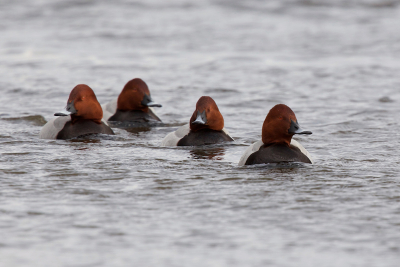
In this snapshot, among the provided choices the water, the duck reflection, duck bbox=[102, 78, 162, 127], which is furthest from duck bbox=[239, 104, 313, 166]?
duck bbox=[102, 78, 162, 127]

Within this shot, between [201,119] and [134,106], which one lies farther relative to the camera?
[134,106]

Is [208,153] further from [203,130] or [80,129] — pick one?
[80,129]

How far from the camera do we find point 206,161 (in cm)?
802

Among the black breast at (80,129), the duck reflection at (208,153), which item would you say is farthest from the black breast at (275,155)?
the black breast at (80,129)

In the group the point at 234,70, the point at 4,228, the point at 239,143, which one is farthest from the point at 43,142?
the point at 234,70

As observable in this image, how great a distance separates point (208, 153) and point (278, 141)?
116cm

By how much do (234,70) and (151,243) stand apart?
1173 centimetres

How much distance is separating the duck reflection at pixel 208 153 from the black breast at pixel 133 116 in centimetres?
238

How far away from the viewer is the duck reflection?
8320 millimetres

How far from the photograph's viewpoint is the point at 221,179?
7.09m

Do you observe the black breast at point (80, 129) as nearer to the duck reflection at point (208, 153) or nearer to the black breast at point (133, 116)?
the black breast at point (133, 116)

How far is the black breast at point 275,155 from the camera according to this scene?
7582mm

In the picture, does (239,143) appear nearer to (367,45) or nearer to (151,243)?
(151,243)

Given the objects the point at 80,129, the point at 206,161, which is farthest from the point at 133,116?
the point at 206,161
